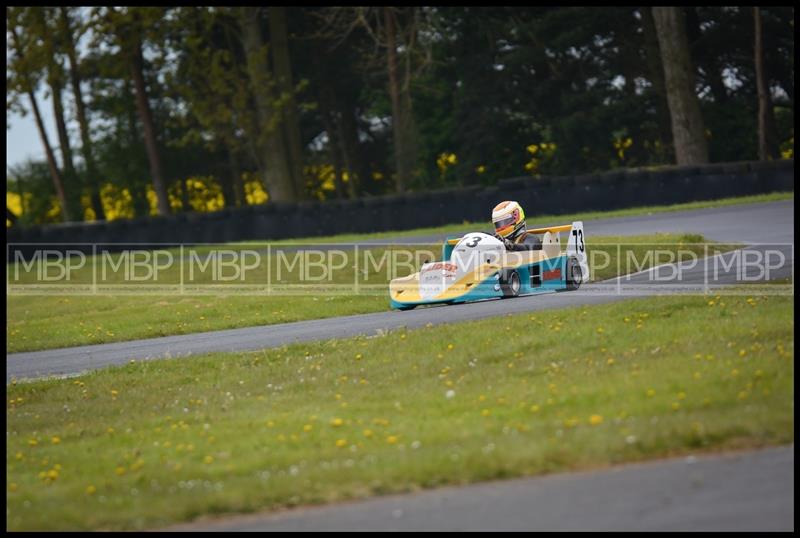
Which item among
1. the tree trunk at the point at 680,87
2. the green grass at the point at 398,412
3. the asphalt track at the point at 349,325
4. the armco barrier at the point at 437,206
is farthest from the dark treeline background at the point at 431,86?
the green grass at the point at 398,412

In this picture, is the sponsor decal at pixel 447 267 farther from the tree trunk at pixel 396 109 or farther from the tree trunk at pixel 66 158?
the tree trunk at pixel 66 158

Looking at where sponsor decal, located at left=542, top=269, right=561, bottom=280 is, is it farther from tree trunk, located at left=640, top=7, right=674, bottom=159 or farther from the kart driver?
tree trunk, located at left=640, top=7, right=674, bottom=159

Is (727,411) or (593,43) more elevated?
(593,43)

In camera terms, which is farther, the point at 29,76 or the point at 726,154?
the point at 29,76

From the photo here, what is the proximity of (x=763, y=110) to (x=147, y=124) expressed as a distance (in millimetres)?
21876

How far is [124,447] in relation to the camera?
911 centimetres

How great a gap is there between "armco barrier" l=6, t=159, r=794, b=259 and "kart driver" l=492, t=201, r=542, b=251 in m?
14.0

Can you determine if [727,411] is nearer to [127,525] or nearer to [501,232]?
[127,525]

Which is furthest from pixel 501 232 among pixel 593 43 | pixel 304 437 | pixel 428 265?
pixel 593 43

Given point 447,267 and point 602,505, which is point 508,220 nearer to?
point 447,267

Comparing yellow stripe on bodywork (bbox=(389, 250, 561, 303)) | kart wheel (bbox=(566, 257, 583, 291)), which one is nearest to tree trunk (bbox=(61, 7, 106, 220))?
yellow stripe on bodywork (bbox=(389, 250, 561, 303))

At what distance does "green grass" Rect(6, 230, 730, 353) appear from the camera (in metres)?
17.6

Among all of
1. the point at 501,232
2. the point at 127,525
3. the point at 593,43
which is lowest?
the point at 127,525

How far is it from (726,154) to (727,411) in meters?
32.9
